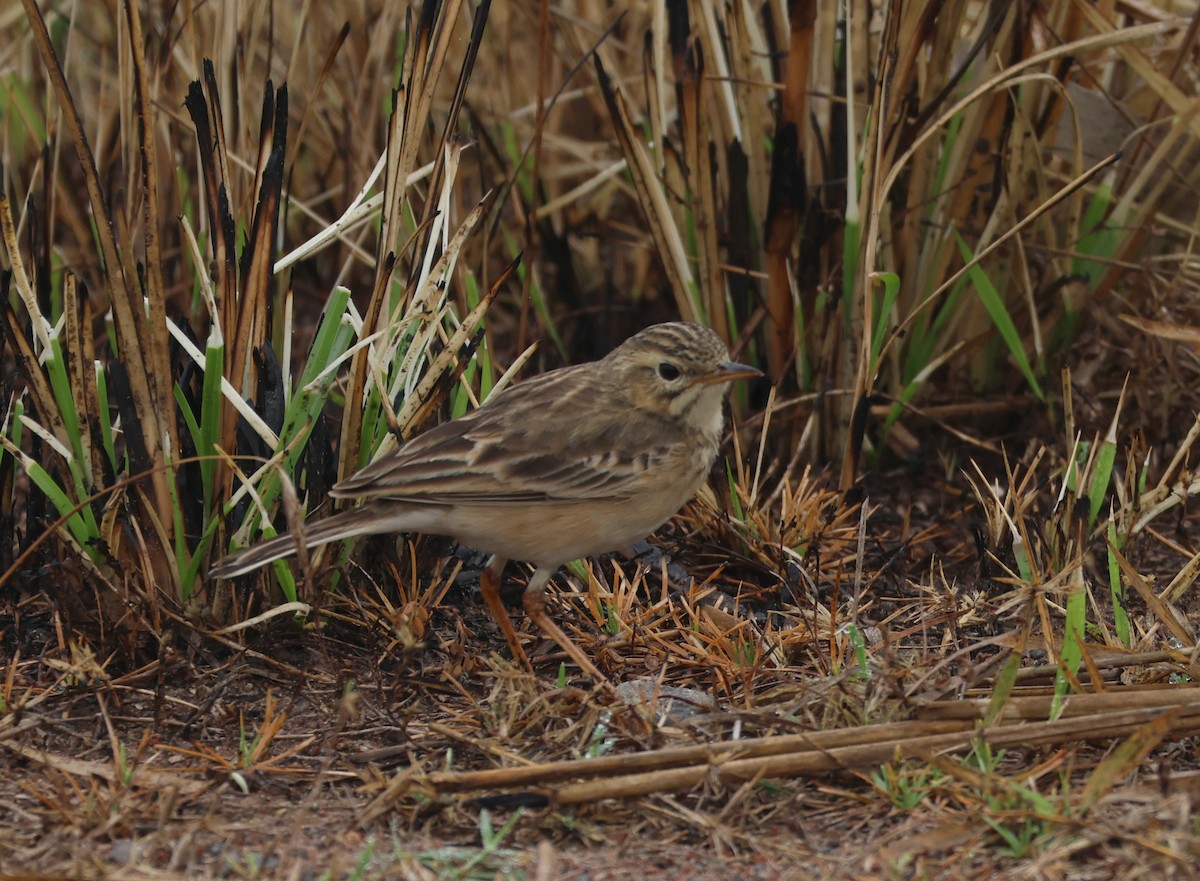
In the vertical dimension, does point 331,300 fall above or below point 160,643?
above

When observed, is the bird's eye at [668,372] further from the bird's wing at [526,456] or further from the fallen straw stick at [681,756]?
the fallen straw stick at [681,756]

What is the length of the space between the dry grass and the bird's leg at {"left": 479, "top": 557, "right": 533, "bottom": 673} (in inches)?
4.6

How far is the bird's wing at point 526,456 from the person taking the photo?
157 inches

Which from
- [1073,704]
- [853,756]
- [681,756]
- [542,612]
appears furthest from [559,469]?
[1073,704]

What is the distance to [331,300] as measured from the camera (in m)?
4.26

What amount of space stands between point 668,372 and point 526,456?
20.6 inches

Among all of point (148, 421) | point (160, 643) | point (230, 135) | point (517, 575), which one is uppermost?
point (230, 135)

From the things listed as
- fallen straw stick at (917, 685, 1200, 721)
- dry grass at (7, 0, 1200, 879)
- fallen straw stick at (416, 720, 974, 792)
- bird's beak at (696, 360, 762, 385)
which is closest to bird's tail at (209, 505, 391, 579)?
dry grass at (7, 0, 1200, 879)

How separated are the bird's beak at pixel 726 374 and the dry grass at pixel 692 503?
420mm

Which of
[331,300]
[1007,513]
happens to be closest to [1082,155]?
[1007,513]

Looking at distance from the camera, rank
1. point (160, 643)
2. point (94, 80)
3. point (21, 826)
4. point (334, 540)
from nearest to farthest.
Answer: point (21, 826) → point (160, 643) → point (334, 540) → point (94, 80)

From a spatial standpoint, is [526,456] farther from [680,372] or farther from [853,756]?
[853,756]

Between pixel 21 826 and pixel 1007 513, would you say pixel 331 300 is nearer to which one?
pixel 21 826

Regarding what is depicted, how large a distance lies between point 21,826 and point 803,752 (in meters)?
1.69
